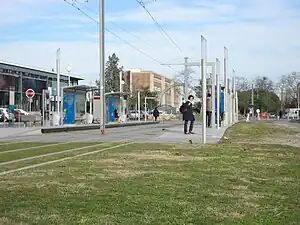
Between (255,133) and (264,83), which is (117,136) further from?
(264,83)

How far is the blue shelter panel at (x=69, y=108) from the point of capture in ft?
134

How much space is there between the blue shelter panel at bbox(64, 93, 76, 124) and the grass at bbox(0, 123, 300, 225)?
28.0 metres

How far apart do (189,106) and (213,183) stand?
1505 centimetres

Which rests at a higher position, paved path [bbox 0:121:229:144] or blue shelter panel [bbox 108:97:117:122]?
blue shelter panel [bbox 108:97:117:122]

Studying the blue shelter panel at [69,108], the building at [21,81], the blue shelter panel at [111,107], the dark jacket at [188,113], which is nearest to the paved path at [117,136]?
the dark jacket at [188,113]

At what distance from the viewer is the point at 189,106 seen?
24.1m

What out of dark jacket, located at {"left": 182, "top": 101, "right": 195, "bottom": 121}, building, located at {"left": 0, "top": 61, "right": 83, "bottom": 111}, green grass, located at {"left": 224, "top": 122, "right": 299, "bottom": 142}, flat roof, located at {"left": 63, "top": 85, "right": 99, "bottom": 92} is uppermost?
building, located at {"left": 0, "top": 61, "right": 83, "bottom": 111}

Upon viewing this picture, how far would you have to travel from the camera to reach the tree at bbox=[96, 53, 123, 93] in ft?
383

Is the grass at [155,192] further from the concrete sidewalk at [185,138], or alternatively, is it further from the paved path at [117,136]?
the paved path at [117,136]

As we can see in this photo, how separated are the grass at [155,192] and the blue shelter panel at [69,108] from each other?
92.0 ft

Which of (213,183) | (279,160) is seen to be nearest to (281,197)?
(213,183)

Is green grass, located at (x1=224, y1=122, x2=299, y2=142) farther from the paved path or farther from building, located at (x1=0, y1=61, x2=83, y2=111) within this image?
building, located at (x1=0, y1=61, x2=83, y2=111)

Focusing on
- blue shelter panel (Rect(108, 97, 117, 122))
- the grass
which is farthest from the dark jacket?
blue shelter panel (Rect(108, 97, 117, 122))

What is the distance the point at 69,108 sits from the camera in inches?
1617
